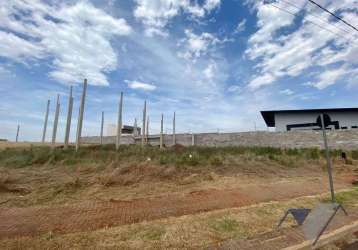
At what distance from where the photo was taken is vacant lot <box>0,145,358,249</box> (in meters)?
3.97

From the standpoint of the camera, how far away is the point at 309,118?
101 feet

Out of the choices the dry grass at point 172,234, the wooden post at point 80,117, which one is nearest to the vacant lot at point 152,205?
the dry grass at point 172,234

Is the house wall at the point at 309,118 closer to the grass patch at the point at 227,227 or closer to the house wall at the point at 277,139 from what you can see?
the house wall at the point at 277,139

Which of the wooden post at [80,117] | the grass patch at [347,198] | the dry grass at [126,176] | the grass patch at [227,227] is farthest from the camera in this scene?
the wooden post at [80,117]

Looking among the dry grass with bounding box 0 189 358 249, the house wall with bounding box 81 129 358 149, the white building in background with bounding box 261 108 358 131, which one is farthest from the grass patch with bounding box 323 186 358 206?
the white building in background with bounding box 261 108 358 131

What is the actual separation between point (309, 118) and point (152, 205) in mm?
30668

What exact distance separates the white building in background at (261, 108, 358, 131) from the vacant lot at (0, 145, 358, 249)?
22.0 m

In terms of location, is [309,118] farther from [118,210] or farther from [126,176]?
[118,210]

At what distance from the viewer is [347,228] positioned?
15.1 ft

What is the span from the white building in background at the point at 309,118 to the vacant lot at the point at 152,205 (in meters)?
22.0

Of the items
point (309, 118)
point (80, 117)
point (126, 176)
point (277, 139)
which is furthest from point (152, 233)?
point (309, 118)

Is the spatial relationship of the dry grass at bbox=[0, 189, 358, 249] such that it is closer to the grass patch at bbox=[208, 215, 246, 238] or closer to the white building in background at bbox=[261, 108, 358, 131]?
the grass patch at bbox=[208, 215, 246, 238]

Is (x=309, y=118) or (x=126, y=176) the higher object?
(x=309, y=118)

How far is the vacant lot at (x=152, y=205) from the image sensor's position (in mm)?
3975
